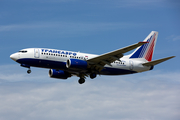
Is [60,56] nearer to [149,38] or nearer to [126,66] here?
[126,66]

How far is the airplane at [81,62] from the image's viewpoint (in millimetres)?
46406

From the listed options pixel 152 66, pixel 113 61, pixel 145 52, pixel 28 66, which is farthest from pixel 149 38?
pixel 28 66

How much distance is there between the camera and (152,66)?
53.2 metres

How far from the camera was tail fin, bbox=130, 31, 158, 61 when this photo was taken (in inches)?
2180

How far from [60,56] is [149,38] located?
19.9 meters

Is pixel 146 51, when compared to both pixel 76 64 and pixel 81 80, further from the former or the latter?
pixel 76 64

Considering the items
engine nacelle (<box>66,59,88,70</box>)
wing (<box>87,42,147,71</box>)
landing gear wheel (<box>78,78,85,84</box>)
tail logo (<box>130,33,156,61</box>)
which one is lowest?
landing gear wheel (<box>78,78,85,84</box>)

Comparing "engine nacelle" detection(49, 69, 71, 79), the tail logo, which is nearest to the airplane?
"engine nacelle" detection(49, 69, 71, 79)

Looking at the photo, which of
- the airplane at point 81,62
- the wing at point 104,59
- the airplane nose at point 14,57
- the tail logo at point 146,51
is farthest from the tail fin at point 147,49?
the airplane nose at point 14,57

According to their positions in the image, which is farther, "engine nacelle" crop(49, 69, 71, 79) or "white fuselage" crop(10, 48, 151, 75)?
"engine nacelle" crop(49, 69, 71, 79)

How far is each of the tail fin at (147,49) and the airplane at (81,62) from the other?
1.78m

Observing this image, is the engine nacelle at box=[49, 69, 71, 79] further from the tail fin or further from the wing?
the tail fin

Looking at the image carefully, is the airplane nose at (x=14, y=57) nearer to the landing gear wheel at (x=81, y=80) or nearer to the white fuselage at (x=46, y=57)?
the white fuselage at (x=46, y=57)

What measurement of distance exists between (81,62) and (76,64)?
3.62ft
